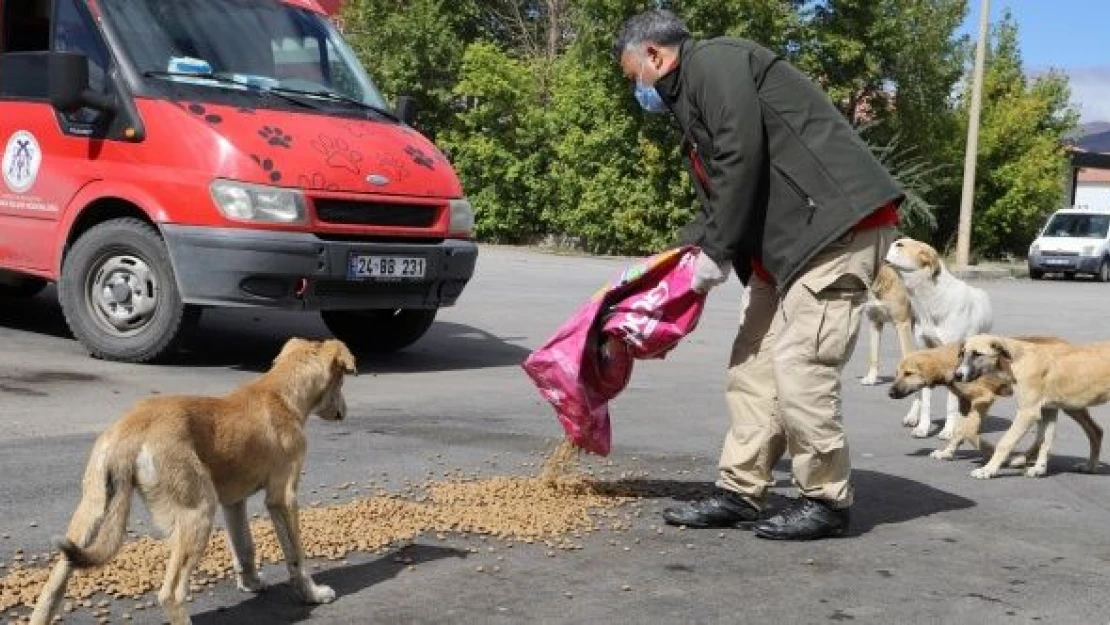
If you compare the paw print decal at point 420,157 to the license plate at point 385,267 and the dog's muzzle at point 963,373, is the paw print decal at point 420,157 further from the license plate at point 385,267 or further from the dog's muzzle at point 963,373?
the dog's muzzle at point 963,373

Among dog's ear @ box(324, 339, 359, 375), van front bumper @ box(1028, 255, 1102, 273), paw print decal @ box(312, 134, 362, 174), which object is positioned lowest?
van front bumper @ box(1028, 255, 1102, 273)

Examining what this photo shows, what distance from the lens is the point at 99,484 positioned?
3.67 metres

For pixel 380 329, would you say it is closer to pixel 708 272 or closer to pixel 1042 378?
pixel 1042 378

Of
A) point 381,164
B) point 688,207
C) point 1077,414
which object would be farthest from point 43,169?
A: point 688,207

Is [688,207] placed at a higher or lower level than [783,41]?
lower

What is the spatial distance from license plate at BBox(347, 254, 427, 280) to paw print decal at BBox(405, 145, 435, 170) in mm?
698

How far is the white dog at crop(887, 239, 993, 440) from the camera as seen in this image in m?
9.02

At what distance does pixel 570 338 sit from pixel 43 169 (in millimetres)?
5075

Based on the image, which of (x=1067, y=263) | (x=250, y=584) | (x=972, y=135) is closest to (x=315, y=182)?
(x=250, y=584)

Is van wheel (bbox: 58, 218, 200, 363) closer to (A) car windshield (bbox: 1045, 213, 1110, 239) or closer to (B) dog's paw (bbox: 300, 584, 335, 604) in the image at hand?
(B) dog's paw (bbox: 300, 584, 335, 604)

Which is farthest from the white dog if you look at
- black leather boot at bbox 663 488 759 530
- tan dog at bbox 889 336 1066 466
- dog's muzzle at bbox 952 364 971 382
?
black leather boot at bbox 663 488 759 530

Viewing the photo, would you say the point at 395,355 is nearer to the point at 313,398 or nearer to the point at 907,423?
the point at 907,423

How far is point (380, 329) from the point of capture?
1060 centimetres

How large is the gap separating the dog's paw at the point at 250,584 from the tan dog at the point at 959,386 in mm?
4401
